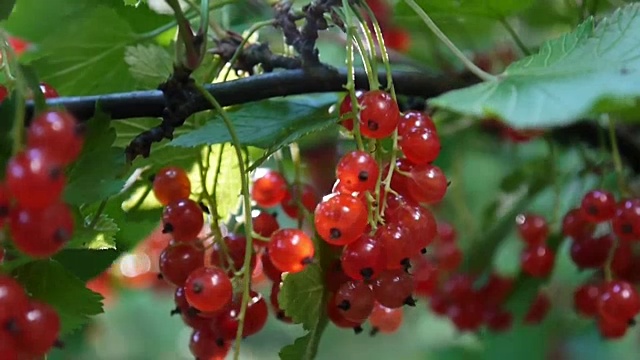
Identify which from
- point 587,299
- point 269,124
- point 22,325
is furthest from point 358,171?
point 587,299

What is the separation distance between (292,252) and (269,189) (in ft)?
0.52

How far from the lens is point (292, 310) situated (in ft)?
1.95

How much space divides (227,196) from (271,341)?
6.19 ft

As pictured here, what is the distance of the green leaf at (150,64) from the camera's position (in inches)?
27.1

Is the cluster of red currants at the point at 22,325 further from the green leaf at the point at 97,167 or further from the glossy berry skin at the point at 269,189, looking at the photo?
the glossy berry skin at the point at 269,189

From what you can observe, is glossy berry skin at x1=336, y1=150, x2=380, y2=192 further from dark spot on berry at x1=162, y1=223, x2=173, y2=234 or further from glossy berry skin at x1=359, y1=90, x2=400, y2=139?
dark spot on berry at x1=162, y1=223, x2=173, y2=234

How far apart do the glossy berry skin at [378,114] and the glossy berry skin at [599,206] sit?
25cm

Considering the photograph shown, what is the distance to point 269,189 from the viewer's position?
29.1 inches

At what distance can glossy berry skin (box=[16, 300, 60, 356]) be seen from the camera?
0.42 m

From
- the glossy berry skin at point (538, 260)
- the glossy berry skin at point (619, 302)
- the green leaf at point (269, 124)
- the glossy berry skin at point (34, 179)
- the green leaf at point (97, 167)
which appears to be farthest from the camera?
the glossy berry skin at point (538, 260)

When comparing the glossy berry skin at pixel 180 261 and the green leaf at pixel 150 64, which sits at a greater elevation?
the green leaf at pixel 150 64

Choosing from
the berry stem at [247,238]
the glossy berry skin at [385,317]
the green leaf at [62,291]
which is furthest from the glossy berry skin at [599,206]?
the green leaf at [62,291]

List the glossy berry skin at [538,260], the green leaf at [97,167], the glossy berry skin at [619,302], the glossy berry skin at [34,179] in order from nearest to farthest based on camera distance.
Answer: the glossy berry skin at [34,179] → the green leaf at [97,167] → the glossy berry skin at [619,302] → the glossy berry skin at [538,260]

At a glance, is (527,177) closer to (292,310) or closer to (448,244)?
(448,244)
